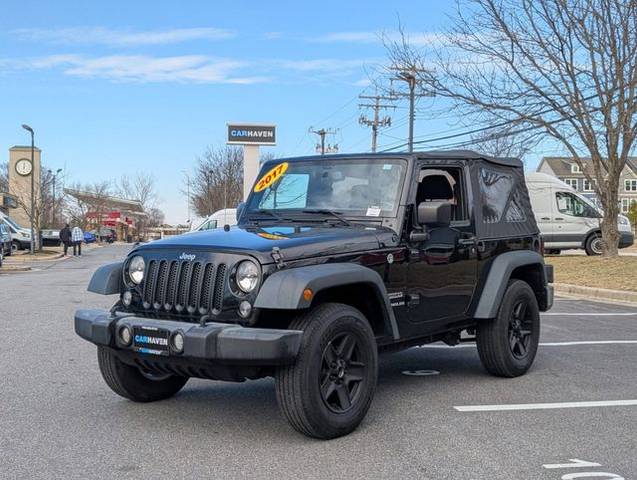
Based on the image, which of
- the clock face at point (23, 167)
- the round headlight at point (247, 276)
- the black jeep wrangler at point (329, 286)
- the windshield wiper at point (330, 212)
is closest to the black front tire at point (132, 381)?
the black jeep wrangler at point (329, 286)

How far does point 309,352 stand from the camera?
445 centimetres

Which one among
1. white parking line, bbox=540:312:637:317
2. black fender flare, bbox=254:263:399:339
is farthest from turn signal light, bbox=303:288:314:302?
white parking line, bbox=540:312:637:317

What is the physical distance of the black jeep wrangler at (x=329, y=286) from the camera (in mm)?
4465

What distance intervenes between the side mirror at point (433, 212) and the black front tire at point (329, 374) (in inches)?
40.6

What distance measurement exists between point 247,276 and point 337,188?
1.59m

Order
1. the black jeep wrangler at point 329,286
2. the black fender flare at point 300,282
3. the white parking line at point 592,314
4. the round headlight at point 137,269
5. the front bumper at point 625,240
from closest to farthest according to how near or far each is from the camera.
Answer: the black fender flare at point 300,282
the black jeep wrangler at point 329,286
the round headlight at point 137,269
the white parking line at point 592,314
the front bumper at point 625,240

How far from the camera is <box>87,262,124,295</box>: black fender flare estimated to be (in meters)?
5.28

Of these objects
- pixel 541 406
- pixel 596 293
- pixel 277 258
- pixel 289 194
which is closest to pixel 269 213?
pixel 289 194

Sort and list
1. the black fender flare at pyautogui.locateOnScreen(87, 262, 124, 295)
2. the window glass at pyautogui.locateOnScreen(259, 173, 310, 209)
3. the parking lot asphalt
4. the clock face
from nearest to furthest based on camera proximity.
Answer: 1. the parking lot asphalt
2. the black fender flare at pyautogui.locateOnScreen(87, 262, 124, 295)
3. the window glass at pyautogui.locateOnScreen(259, 173, 310, 209)
4. the clock face

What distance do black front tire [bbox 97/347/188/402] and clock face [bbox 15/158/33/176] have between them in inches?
1817

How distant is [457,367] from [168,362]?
3505mm

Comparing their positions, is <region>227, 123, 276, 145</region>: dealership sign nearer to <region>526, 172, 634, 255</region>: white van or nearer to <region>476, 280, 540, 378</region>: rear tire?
<region>526, 172, 634, 255</region>: white van

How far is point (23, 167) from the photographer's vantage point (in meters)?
48.4

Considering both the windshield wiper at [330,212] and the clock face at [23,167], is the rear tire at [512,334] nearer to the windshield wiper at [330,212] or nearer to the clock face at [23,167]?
the windshield wiper at [330,212]
